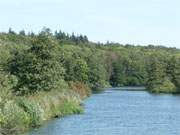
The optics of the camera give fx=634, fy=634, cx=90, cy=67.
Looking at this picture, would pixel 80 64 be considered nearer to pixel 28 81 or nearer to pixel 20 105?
pixel 28 81

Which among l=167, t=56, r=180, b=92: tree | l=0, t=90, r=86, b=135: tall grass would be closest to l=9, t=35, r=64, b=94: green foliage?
l=0, t=90, r=86, b=135: tall grass

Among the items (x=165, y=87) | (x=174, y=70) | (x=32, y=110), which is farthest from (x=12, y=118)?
(x=174, y=70)

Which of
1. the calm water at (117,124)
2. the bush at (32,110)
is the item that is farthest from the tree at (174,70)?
the bush at (32,110)

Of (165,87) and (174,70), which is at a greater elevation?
(174,70)

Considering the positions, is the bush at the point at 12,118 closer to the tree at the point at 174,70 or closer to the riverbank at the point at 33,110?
the riverbank at the point at 33,110

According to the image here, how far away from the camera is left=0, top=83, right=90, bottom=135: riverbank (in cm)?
4994

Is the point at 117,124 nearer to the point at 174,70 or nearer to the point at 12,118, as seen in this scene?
the point at 12,118

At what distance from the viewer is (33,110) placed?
58.1 m

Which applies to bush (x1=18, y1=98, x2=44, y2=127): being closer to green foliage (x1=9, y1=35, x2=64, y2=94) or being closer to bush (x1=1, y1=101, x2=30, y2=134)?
bush (x1=1, y1=101, x2=30, y2=134)

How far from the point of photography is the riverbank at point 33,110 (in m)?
49.9

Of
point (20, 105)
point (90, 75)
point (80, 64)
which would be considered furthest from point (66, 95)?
point (90, 75)

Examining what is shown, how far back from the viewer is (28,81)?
2876 inches

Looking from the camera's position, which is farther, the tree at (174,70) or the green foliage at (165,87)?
the tree at (174,70)

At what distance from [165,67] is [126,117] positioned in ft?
298
